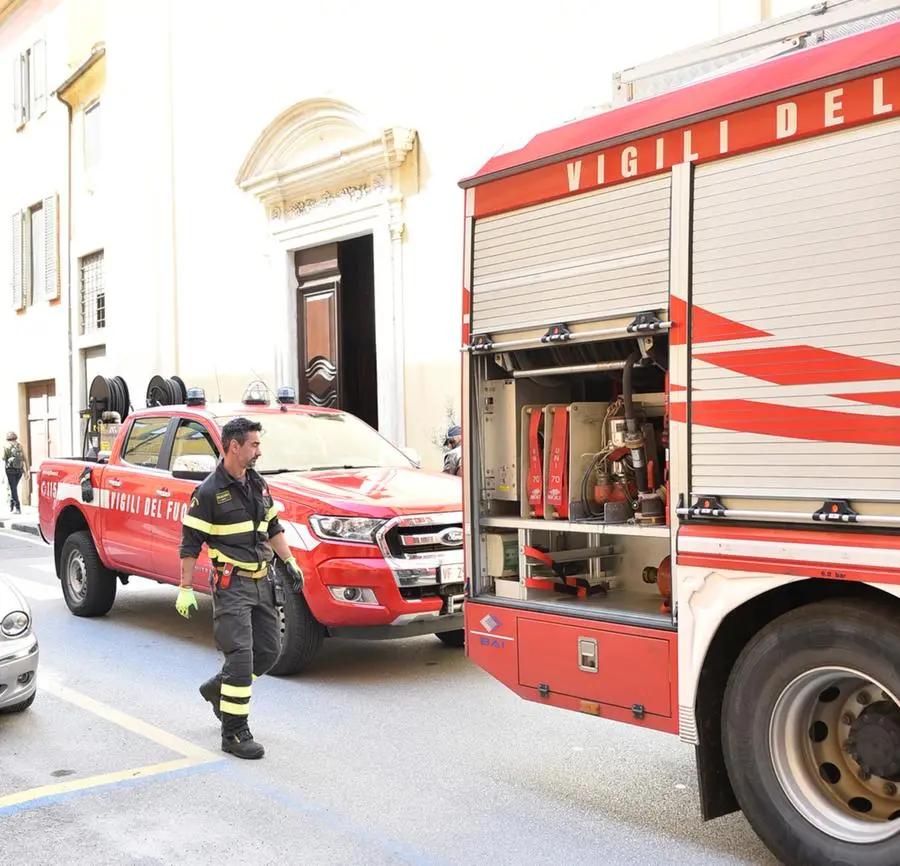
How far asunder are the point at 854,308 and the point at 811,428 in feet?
1.46

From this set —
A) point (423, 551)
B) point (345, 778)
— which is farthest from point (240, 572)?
point (423, 551)

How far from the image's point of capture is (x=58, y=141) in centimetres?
2469

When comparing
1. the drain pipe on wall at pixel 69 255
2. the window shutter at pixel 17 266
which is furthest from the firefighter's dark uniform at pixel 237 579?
the window shutter at pixel 17 266

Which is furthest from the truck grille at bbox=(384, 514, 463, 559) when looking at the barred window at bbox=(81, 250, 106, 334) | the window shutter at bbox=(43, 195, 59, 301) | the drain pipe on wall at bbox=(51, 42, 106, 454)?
the window shutter at bbox=(43, 195, 59, 301)

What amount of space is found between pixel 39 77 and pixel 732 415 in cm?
2512

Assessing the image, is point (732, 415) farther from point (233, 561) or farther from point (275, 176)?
point (275, 176)

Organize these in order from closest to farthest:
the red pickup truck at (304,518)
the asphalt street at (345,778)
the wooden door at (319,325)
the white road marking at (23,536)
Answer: the asphalt street at (345,778) < the red pickup truck at (304,518) < the wooden door at (319,325) < the white road marking at (23,536)

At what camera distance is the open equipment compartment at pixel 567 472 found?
5.10m

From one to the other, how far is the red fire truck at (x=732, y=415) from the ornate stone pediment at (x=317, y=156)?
9823mm

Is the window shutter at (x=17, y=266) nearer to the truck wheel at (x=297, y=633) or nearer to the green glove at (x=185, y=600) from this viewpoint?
the truck wheel at (x=297, y=633)

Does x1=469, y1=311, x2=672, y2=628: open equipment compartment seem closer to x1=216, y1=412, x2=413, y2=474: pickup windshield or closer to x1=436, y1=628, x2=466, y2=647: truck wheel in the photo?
x1=436, y1=628, x2=466, y2=647: truck wheel

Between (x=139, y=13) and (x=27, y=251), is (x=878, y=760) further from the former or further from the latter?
(x=27, y=251)

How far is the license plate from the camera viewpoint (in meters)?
7.34

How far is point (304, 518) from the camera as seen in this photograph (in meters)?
7.43
